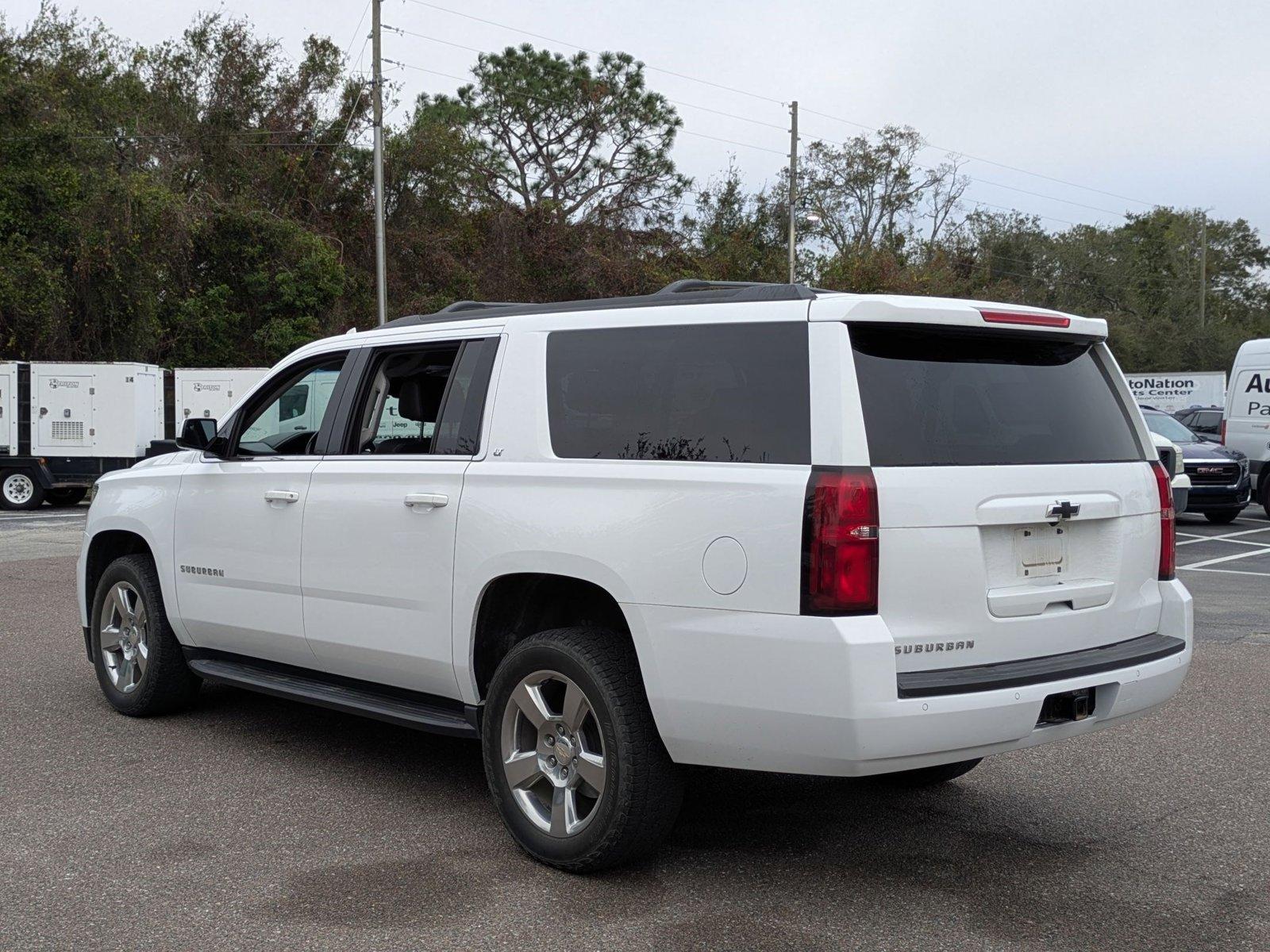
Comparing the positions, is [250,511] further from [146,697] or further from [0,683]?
[0,683]

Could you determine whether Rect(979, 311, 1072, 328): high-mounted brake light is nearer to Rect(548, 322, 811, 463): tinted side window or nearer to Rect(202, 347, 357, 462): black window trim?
Rect(548, 322, 811, 463): tinted side window

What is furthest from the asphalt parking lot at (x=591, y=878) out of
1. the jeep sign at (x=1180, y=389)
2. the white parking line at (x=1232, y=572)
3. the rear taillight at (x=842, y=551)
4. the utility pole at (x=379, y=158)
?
the jeep sign at (x=1180, y=389)

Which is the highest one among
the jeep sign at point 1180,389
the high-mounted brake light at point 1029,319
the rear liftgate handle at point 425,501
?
the jeep sign at point 1180,389

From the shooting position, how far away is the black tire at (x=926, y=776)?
5.34 metres

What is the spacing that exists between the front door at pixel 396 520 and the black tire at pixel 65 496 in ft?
63.5

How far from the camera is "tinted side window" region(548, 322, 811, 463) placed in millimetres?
3953

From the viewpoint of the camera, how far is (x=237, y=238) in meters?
34.2

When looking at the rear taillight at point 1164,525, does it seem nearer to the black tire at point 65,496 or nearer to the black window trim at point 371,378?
the black window trim at point 371,378

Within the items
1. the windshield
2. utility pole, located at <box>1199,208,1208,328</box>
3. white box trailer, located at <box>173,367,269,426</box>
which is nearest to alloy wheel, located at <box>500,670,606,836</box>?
the windshield

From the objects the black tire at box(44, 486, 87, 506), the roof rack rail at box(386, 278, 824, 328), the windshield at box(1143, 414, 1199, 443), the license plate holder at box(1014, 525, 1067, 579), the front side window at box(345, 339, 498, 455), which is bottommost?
the black tire at box(44, 486, 87, 506)

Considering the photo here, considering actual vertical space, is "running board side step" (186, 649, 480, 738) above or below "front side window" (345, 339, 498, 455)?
below

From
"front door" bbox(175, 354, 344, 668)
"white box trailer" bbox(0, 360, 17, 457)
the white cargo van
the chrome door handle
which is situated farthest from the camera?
"white box trailer" bbox(0, 360, 17, 457)

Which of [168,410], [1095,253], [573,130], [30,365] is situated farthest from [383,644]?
[1095,253]

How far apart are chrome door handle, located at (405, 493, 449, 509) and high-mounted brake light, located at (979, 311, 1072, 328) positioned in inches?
79.0
